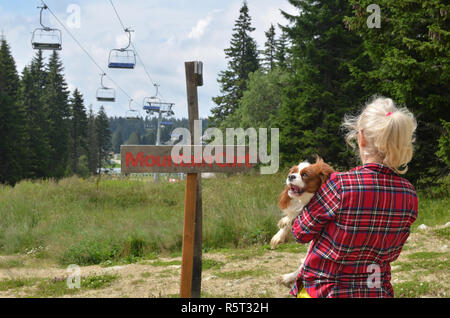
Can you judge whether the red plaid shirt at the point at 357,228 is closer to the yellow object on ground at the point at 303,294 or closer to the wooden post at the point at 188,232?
Result: the yellow object on ground at the point at 303,294

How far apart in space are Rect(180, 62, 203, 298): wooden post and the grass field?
0.93 meters

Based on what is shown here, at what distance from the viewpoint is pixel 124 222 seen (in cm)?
1036

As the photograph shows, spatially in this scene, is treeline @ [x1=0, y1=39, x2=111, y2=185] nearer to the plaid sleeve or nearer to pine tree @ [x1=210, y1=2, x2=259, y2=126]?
pine tree @ [x1=210, y1=2, x2=259, y2=126]

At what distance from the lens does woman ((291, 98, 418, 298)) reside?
196 cm

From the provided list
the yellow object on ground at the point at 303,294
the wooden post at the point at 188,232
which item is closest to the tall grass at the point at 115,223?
the wooden post at the point at 188,232

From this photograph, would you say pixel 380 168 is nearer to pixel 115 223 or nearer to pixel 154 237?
pixel 154 237

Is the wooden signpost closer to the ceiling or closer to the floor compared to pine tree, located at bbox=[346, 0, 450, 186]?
closer to the floor

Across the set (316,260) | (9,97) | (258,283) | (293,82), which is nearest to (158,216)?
(258,283)

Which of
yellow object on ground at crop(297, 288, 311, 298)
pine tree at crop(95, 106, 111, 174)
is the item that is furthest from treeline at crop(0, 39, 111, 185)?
yellow object on ground at crop(297, 288, 311, 298)

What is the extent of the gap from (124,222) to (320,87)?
46.9 ft

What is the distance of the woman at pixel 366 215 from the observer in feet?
6.45

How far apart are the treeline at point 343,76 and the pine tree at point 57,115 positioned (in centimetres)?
2359

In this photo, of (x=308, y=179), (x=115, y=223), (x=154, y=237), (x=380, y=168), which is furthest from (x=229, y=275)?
(x=115, y=223)

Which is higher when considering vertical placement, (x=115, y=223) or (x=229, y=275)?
(x=115, y=223)
